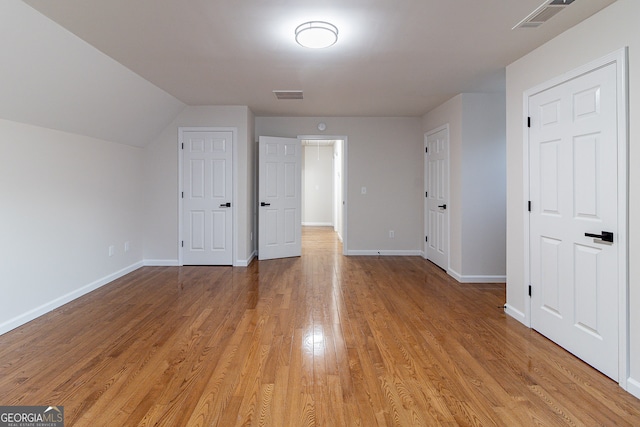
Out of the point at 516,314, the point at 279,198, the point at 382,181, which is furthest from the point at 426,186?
the point at 516,314

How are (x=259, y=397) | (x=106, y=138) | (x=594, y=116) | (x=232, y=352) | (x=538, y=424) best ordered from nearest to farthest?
(x=538, y=424) → (x=259, y=397) → (x=594, y=116) → (x=232, y=352) → (x=106, y=138)

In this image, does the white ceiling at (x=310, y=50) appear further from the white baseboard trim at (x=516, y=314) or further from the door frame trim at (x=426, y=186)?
the white baseboard trim at (x=516, y=314)

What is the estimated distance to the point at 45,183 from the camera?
334 cm

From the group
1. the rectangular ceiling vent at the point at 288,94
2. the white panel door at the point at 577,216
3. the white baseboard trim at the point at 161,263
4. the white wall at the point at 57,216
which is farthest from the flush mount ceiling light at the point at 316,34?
the white baseboard trim at the point at 161,263

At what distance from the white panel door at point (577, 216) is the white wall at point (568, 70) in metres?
0.11

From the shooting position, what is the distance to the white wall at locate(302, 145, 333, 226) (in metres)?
10.8

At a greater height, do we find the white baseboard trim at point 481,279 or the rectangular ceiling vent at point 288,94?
the rectangular ceiling vent at point 288,94

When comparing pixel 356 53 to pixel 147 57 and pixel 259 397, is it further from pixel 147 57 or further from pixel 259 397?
pixel 259 397

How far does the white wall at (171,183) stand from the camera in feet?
17.2

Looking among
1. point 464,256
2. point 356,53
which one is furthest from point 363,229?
point 356,53

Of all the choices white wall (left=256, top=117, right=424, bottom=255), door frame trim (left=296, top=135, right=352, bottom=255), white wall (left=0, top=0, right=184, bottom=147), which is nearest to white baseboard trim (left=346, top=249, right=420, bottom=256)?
white wall (left=256, top=117, right=424, bottom=255)

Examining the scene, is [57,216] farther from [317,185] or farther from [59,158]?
[317,185]

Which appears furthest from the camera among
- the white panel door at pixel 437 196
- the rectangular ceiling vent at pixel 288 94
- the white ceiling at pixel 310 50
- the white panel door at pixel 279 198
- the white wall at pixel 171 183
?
the white panel door at pixel 279 198

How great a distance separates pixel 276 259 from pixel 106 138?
2989 millimetres
